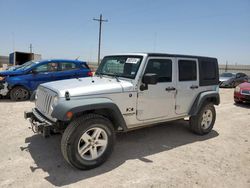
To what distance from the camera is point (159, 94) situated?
4238 mm

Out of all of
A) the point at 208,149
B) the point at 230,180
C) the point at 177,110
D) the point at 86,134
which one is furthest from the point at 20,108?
the point at 230,180

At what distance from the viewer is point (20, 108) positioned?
22.9 ft

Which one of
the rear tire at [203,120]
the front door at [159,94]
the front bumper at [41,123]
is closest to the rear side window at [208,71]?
the rear tire at [203,120]

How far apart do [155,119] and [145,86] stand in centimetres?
82

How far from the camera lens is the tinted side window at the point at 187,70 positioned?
463 cm

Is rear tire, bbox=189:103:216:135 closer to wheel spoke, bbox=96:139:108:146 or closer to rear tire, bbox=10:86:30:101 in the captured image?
wheel spoke, bbox=96:139:108:146

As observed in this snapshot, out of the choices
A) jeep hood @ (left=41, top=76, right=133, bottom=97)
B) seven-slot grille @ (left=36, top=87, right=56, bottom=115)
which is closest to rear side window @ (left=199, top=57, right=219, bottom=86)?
jeep hood @ (left=41, top=76, right=133, bottom=97)

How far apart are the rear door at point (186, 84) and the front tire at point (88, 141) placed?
74.4 inches

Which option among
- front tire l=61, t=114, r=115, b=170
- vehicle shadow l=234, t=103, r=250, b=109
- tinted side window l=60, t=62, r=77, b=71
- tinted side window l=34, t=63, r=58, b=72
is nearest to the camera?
front tire l=61, t=114, r=115, b=170

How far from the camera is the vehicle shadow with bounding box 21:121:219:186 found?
127 inches

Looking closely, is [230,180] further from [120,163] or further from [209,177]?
[120,163]

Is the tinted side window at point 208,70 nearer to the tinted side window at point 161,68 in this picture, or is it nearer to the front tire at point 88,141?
the tinted side window at point 161,68

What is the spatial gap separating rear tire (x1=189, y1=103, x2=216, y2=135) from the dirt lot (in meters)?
0.16

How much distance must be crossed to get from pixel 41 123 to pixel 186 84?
312 cm
